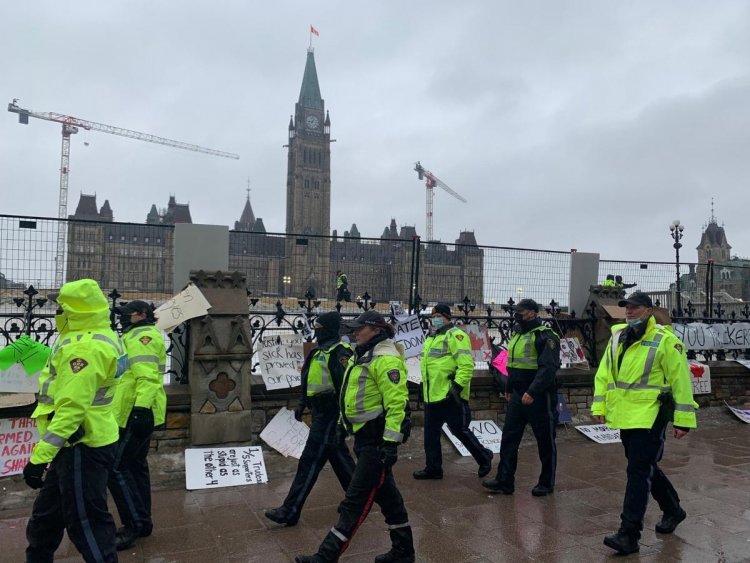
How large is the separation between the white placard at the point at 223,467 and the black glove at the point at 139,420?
1.84 metres

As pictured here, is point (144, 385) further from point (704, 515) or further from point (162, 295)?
point (704, 515)

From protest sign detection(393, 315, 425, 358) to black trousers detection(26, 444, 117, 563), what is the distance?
5.36m

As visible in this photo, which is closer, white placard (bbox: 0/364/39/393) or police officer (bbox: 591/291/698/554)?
police officer (bbox: 591/291/698/554)

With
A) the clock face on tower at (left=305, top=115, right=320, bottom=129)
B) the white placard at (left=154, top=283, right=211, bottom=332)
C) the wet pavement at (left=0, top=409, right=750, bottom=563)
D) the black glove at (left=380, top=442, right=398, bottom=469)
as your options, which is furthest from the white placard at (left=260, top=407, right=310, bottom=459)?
the clock face on tower at (left=305, top=115, right=320, bottom=129)

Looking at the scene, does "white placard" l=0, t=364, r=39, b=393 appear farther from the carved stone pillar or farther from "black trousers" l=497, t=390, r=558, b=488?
"black trousers" l=497, t=390, r=558, b=488

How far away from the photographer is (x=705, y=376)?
34.3 ft

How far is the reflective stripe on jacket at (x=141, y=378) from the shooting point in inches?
180

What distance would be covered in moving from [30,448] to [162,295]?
2.30m

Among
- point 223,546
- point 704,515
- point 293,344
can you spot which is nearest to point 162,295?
point 293,344

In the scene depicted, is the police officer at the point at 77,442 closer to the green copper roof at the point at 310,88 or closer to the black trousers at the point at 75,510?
the black trousers at the point at 75,510

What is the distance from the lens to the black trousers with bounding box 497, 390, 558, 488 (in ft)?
20.0

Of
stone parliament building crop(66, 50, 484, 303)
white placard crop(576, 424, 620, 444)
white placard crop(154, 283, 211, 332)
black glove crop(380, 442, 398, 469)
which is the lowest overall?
white placard crop(576, 424, 620, 444)

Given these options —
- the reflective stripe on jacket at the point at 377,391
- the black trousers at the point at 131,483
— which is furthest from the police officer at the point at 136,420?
the reflective stripe on jacket at the point at 377,391

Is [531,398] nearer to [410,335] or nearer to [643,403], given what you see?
[643,403]
